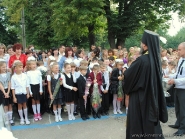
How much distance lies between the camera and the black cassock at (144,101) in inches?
138

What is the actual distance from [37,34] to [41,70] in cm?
1808

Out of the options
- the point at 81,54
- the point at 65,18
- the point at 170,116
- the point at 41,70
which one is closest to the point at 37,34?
the point at 65,18

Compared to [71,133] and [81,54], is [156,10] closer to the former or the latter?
[81,54]

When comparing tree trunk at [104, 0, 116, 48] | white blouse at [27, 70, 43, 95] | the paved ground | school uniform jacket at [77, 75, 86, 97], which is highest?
tree trunk at [104, 0, 116, 48]

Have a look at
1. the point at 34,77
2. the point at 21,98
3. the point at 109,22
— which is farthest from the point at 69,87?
the point at 109,22

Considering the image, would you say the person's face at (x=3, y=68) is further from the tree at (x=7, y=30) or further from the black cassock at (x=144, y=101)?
the tree at (x=7, y=30)

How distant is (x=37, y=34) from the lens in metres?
23.6

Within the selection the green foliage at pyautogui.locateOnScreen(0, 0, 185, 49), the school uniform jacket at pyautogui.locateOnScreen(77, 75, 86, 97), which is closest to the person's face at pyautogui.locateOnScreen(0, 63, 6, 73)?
the school uniform jacket at pyautogui.locateOnScreen(77, 75, 86, 97)

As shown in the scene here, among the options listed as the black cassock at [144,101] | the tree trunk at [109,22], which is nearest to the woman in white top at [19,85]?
the black cassock at [144,101]

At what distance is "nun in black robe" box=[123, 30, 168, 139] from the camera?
348 centimetres

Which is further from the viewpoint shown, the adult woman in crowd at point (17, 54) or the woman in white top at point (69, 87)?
the adult woman in crowd at point (17, 54)

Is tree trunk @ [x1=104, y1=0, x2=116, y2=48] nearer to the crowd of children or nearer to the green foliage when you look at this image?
the green foliage

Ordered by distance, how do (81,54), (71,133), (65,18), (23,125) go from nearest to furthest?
(71,133), (23,125), (81,54), (65,18)

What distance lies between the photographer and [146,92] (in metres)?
3.56
